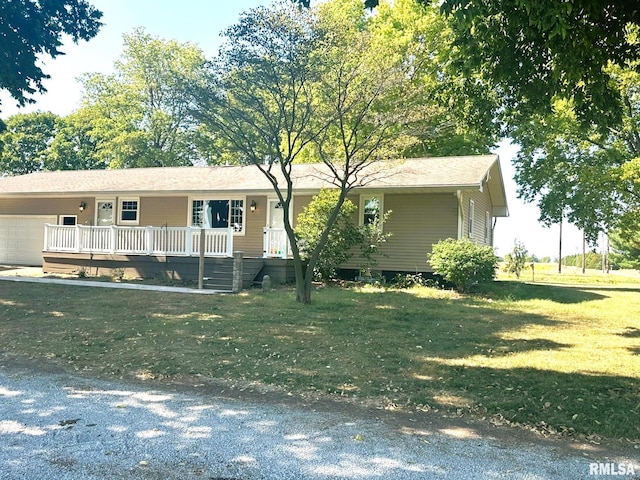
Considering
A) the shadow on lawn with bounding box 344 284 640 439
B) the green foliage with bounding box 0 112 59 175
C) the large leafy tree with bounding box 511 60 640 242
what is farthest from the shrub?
the green foliage with bounding box 0 112 59 175

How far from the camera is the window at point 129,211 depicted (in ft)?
63.5

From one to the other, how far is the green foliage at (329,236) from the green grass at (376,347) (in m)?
2.76

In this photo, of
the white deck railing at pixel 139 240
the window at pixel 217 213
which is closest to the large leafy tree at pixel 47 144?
the white deck railing at pixel 139 240

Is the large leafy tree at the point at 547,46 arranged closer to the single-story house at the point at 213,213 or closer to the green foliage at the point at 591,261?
the single-story house at the point at 213,213

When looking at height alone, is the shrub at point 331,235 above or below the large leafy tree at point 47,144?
below

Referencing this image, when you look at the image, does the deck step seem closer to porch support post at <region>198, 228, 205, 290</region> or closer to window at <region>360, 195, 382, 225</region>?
porch support post at <region>198, 228, 205, 290</region>

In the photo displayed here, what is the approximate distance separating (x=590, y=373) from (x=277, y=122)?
8092 millimetres

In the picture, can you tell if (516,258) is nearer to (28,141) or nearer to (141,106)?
(141,106)

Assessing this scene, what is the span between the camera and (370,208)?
1641 centimetres

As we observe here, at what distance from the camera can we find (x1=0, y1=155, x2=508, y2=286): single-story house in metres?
15.3

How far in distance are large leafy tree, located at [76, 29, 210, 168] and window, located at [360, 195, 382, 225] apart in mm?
21225

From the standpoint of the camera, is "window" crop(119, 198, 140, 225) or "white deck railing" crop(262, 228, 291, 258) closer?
"white deck railing" crop(262, 228, 291, 258)

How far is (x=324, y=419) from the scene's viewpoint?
4363mm

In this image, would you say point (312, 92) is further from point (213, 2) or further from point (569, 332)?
point (569, 332)
